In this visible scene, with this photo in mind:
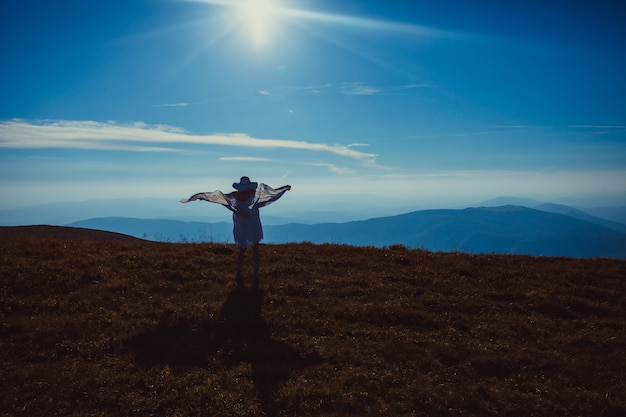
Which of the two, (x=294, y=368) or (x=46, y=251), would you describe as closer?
(x=294, y=368)

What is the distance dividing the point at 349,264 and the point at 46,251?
1326cm

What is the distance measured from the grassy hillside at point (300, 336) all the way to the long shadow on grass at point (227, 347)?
49mm

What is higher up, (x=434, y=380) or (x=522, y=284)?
(x=522, y=284)

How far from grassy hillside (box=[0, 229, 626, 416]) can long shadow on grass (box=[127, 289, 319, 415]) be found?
49 millimetres

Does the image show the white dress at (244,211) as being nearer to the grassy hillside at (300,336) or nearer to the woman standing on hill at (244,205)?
the woman standing on hill at (244,205)

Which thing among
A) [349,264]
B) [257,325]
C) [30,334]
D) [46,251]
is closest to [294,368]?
[257,325]

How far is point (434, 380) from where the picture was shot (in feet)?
30.2

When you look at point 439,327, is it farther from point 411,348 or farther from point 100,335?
point 100,335

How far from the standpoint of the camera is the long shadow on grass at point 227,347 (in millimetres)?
9383

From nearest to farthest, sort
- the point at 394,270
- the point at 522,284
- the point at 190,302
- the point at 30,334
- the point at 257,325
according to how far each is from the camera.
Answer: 1. the point at 30,334
2. the point at 257,325
3. the point at 190,302
4. the point at 522,284
5. the point at 394,270

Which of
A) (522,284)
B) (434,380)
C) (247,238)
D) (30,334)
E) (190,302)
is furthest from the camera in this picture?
(522,284)

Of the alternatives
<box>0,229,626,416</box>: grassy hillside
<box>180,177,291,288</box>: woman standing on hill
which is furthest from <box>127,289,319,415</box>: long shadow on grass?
<box>180,177,291,288</box>: woman standing on hill

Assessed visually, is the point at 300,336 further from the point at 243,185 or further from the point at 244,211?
the point at 243,185

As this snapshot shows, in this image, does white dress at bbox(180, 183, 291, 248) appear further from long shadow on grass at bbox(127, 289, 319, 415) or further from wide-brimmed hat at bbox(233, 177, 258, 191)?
long shadow on grass at bbox(127, 289, 319, 415)
